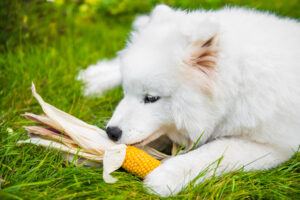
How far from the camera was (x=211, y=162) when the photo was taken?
2.57 meters

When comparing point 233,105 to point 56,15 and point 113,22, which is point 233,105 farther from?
point 113,22

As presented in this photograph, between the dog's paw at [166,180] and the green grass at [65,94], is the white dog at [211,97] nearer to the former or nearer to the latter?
the dog's paw at [166,180]

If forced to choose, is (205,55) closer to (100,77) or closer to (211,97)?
(211,97)

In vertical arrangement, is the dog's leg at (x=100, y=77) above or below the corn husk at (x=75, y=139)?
below

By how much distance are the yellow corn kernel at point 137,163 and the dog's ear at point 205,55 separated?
1.90 feet

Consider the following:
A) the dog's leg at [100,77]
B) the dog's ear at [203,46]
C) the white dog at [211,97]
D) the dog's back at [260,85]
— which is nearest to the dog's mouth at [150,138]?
the white dog at [211,97]

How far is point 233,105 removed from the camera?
2.63 m

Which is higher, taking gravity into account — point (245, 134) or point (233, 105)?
point (233, 105)

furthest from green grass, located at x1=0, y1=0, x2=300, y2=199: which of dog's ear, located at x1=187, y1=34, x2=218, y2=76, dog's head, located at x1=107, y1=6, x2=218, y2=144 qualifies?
dog's ear, located at x1=187, y1=34, x2=218, y2=76

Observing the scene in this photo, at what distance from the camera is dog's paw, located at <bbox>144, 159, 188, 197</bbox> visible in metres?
2.42

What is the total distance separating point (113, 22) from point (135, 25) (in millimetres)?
2631

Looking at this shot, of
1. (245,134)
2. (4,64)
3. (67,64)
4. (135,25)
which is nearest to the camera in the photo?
(245,134)

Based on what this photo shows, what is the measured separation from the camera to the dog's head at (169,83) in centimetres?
254

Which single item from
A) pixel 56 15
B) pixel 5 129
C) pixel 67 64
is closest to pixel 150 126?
pixel 5 129
